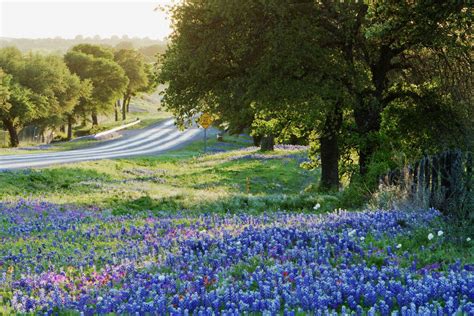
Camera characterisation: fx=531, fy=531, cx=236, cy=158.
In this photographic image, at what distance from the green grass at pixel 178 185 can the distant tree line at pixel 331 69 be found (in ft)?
12.0

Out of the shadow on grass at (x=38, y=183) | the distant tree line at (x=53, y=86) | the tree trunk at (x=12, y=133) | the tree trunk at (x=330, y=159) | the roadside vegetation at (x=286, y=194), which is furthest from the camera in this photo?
the tree trunk at (x=12, y=133)

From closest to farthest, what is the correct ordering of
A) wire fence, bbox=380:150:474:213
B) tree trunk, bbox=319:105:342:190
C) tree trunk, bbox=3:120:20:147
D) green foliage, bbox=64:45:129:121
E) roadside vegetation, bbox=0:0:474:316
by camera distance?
roadside vegetation, bbox=0:0:474:316, wire fence, bbox=380:150:474:213, tree trunk, bbox=319:105:342:190, tree trunk, bbox=3:120:20:147, green foliage, bbox=64:45:129:121

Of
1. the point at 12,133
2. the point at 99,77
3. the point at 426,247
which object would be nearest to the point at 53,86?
the point at 12,133

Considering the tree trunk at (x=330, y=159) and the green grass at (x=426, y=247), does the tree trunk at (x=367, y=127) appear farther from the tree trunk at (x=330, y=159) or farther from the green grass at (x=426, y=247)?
the green grass at (x=426, y=247)

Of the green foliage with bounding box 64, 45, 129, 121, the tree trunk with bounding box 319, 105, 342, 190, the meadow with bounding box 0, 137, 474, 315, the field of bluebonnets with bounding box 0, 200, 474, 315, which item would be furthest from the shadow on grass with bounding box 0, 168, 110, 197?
the green foliage with bounding box 64, 45, 129, 121

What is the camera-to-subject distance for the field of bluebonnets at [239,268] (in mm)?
5232

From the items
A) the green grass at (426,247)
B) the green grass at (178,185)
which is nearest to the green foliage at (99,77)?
the green grass at (178,185)

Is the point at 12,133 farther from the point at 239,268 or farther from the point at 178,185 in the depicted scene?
the point at 239,268

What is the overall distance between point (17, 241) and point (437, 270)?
6716mm

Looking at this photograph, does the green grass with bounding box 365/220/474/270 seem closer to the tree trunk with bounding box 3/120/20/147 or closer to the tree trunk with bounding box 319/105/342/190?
the tree trunk with bounding box 319/105/342/190

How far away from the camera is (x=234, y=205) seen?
1445 centimetres

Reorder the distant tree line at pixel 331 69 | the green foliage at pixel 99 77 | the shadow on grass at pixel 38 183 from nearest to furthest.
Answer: the shadow on grass at pixel 38 183, the distant tree line at pixel 331 69, the green foliage at pixel 99 77

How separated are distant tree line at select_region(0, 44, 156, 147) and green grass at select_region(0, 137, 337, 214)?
30056mm

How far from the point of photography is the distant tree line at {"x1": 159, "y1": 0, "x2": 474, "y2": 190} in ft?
62.4
